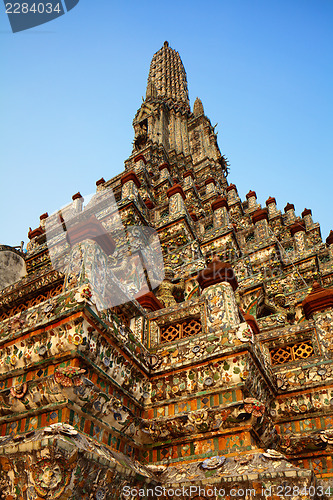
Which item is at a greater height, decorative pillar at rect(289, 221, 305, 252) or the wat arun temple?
decorative pillar at rect(289, 221, 305, 252)

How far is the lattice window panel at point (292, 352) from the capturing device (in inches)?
268

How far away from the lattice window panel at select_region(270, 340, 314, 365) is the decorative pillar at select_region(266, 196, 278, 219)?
17.9m

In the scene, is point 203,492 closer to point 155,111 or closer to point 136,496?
point 136,496

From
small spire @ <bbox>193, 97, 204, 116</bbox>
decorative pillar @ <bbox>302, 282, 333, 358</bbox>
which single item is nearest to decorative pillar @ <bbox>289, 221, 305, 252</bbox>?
decorative pillar @ <bbox>302, 282, 333, 358</bbox>

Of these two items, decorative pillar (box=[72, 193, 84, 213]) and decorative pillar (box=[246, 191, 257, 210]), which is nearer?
decorative pillar (box=[72, 193, 84, 213])

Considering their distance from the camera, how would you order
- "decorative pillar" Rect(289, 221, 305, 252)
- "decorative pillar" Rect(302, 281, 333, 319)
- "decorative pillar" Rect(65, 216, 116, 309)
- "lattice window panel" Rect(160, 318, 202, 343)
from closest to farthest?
"decorative pillar" Rect(65, 216, 116, 309) → "lattice window panel" Rect(160, 318, 202, 343) → "decorative pillar" Rect(302, 281, 333, 319) → "decorative pillar" Rect(289, 221, 305, 252)

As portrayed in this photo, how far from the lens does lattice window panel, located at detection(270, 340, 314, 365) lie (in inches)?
268

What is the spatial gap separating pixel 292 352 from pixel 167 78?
120 feet

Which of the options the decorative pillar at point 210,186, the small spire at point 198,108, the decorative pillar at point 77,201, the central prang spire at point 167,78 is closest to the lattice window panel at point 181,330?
the decorative pillar at point 77,201

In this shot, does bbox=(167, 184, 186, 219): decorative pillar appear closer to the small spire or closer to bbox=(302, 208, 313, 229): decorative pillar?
bbox=(302, 208, 313, 229): decorative pillar

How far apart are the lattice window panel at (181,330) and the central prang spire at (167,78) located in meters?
30.0

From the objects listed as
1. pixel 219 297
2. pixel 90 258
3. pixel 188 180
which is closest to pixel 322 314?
pixel 219 297

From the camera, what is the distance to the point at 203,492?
424 cm

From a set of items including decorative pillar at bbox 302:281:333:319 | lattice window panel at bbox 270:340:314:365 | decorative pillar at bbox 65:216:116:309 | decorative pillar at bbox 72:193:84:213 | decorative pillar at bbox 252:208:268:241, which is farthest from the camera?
decorative pillar at bbox 252:208:268:241
